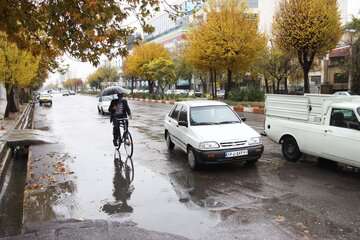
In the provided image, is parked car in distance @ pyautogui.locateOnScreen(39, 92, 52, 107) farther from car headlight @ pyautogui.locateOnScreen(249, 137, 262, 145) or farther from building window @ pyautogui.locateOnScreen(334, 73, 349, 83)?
car headlight @ pyautogui.locateOnScreen(249, 137, 262, 145)

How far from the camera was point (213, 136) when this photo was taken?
8.71 metres

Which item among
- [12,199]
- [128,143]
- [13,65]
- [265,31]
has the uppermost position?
[265,31]

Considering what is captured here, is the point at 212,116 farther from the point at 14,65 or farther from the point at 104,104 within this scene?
the point at 104,104

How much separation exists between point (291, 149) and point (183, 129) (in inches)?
101

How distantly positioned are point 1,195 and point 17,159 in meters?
4.10

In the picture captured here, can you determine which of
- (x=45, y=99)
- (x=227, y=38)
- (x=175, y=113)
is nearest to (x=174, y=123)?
(x=175, y=113)

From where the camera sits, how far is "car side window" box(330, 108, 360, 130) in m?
7.86

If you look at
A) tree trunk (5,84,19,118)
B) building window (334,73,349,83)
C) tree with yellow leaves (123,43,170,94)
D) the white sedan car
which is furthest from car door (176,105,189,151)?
tree with yellow leaves (123,43,170,94)

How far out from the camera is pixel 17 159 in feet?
41.9

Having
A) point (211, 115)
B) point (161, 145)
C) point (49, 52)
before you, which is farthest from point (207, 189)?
point (161, 145)

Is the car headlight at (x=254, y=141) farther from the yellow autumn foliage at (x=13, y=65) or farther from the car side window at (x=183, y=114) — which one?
the yellow autumn foliage at (x=13, y=65)

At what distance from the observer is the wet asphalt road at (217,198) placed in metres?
5.53

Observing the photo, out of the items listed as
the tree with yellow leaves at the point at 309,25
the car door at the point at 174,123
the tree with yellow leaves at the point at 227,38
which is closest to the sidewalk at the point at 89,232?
the car door at the point at 174,123

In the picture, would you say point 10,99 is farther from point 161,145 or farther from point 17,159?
point 161,145
